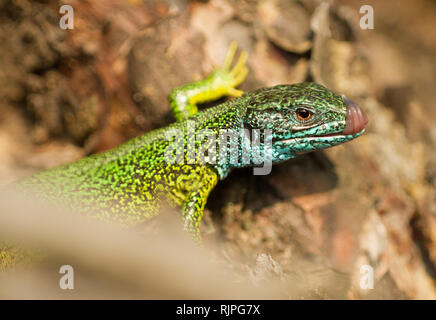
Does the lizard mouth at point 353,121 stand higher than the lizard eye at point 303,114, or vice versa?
the lizard eye at point 303,114

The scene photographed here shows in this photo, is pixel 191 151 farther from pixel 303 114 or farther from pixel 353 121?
pixel 353 121

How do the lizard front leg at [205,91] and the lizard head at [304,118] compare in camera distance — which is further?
the lizard front leg at [205,91]

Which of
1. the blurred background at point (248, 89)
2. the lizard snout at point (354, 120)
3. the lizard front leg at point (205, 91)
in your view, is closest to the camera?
the lizard snout at point (354, 120)

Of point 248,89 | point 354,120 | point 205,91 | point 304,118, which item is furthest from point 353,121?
point 205,91

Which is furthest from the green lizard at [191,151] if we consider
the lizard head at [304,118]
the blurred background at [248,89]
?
the blurred background at [248,89]

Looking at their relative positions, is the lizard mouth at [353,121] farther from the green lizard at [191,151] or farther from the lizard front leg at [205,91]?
the lizard front leg at [205,91]

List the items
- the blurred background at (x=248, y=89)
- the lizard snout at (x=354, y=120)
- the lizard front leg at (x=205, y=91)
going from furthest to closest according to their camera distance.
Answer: the lizard front leg at (x=205, y=91) < the blurred background at (x=248, y=89) < the lizard snout at (x=354, y=120)
